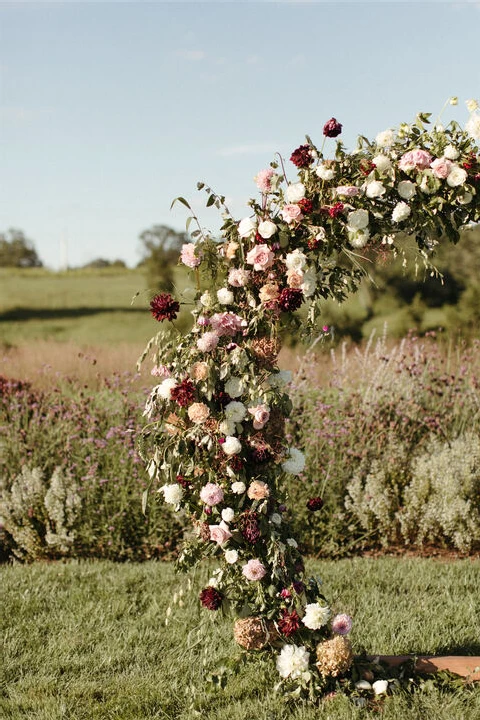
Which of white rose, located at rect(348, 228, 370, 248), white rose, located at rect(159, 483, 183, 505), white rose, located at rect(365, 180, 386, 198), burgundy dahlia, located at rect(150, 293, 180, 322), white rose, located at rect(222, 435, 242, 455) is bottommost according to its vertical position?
white rose, located at rect(159, 483, 183, 505)

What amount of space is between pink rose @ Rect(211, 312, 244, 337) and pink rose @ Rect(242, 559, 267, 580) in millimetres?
942

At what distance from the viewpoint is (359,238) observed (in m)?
3.13

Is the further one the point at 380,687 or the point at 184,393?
the point at 380,687

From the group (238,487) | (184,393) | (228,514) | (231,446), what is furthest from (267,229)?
(228,514)

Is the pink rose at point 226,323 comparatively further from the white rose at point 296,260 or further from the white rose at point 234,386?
the white rose at point 296,260

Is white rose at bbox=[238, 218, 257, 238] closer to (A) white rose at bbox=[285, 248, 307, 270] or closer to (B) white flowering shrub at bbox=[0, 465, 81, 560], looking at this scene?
(A) white rose at bbox=[285, 248, 307, 270]

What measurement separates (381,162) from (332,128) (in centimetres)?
24

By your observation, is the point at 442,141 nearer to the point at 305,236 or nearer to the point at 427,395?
the point at 305,236

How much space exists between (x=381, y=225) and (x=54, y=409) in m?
3.50

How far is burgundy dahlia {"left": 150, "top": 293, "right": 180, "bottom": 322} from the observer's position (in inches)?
125

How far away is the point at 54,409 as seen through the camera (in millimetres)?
5918

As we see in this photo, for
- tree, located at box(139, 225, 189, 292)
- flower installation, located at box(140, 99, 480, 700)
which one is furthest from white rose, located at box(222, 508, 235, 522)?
tree, located at box(139, 225, 189, 292)

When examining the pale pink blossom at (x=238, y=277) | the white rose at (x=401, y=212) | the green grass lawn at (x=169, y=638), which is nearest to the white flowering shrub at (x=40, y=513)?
the green grass lawn at (x=169, y=638)

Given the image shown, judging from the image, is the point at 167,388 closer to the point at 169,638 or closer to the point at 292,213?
the point at 292,213
